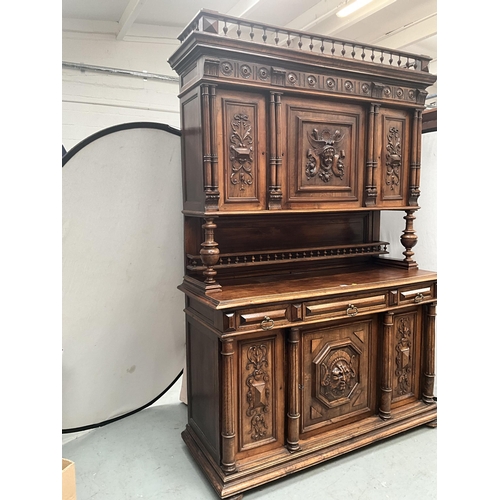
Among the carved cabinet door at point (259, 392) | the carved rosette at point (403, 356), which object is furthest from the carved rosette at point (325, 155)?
the carved rosette at point (403, 356)

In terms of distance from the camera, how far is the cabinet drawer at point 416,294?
8.54 feet

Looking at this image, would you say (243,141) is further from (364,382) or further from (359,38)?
(359,38)

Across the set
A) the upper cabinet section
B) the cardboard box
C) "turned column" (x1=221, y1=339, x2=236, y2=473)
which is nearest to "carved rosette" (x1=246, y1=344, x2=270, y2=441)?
"turned column" (x1=221, y1=339, x2=236, y2=473)

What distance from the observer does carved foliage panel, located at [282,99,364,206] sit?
235cm

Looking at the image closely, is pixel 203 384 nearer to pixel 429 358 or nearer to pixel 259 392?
pixel 259 392

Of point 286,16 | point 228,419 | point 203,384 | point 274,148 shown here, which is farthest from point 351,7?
point 228,419

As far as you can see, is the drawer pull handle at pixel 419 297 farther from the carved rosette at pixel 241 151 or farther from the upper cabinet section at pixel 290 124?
the carved rosette at pixel 241 151

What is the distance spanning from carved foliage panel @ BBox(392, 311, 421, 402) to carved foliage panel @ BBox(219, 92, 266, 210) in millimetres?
1243

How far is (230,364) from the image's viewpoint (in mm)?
2090

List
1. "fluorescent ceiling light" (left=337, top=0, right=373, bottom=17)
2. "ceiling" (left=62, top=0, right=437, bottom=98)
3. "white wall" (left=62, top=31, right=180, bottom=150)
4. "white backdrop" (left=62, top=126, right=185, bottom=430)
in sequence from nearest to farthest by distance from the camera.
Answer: "white backdrop" (left=62, top=126, right=185, bottom=430) → "fluorescent ceiling light" (left=337, top=0, right=373, bottom=17) → "ceiling" (left=62, top=0, right=437, bottom=98) → "white wall" (left=62, top=31, right=180, bottom=150)

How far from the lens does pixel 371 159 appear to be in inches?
102

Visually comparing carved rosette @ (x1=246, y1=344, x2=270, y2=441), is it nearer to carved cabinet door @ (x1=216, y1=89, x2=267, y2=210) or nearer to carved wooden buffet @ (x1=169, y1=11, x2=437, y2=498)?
carved wooden buffet @ (x1=169, y1=11, x2=437, y2=498)
